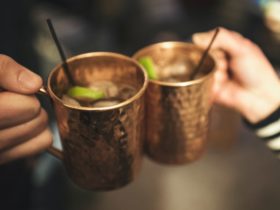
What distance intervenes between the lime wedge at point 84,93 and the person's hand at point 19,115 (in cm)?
7

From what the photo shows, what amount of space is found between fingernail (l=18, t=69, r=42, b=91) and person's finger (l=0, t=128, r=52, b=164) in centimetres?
14

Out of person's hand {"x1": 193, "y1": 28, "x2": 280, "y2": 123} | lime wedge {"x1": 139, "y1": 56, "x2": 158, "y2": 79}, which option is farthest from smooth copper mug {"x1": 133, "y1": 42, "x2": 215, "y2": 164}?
person's hand {"x1": 193, "y1": 28, "x2": 280, "y2": 123}

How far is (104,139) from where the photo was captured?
687 millimetres

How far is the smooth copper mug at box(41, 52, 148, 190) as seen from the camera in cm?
67

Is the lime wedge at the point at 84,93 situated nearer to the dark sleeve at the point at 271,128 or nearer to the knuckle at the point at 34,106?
the knuckle at the point at 34,106

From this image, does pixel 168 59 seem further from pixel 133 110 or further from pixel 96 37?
pixel 96 37

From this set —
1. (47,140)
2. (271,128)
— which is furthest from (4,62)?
(271,128)

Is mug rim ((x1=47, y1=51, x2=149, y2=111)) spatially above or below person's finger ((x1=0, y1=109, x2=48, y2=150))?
above

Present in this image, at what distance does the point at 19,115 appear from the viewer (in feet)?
2.31

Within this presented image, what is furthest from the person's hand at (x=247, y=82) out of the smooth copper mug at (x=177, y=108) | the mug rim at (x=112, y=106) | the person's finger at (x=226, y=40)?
the mug rim at (x=112, y=106)

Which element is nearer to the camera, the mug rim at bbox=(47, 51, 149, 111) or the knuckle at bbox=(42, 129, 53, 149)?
the mug rim at bbox=(47, 51, 149, 111)

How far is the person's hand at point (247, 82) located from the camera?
38.3 inches

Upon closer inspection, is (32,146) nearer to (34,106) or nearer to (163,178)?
(34,106)

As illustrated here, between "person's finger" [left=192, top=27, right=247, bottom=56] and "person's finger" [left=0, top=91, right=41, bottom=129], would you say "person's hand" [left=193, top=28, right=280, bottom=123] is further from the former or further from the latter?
"person's finger" [left=0, top=91, right=41, bottom=129]
